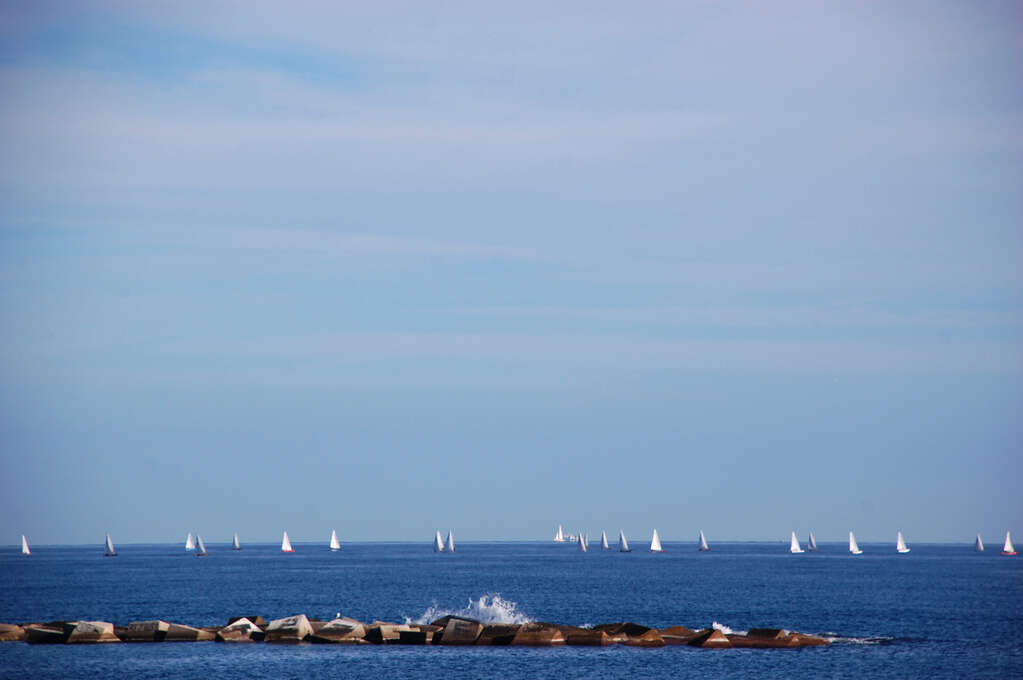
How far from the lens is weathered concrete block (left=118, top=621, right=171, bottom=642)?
Result: 83625 mm

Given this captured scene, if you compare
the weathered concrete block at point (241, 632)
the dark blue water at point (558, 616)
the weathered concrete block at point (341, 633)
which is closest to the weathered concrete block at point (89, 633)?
the dark blue water at point (558, 616)

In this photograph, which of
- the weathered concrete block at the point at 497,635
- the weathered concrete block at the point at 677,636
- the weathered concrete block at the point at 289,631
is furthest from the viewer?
the weathered concrete block at the point at 677,636

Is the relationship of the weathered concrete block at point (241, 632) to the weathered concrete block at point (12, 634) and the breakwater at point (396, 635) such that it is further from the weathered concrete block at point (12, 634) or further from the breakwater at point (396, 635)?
the weathered concrete block at point (12, 634)

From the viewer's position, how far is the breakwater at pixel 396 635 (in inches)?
3278

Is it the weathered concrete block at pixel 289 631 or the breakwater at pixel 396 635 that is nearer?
the breakwater at pixel 396 635

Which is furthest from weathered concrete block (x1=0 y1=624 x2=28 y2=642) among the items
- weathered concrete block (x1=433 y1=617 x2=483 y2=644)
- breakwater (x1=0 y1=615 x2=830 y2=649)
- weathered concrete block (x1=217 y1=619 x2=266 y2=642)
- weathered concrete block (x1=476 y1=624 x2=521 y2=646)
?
weathered concrete block (x1=476 y1=624 x2=521 y2=646)

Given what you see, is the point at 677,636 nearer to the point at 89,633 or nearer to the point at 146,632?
the point at 146,632

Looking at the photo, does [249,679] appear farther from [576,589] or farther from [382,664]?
[576,589]

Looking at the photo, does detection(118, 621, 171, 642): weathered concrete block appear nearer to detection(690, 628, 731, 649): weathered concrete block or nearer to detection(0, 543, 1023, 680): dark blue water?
detection(0, 543, 1023, 680): dark blue water

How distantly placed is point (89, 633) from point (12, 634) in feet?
19.7

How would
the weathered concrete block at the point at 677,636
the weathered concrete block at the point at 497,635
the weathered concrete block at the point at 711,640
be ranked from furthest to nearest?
the weathered concrete block at the point at 677,636
the weathered concrete block at the point at 497,635
the weathered concrete block at the point at 711,640

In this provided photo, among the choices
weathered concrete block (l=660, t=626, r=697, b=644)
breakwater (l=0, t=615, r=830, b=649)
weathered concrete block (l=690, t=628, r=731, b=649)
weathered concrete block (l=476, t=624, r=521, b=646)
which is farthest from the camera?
weathered concrete block (l=660, t=626, r=697, b=644)

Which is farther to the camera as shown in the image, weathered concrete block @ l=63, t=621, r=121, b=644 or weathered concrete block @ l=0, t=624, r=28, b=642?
weathered concrete block @ l=0, t=624, r=28, b=642

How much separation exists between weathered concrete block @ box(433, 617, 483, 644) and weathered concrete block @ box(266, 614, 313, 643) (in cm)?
940
